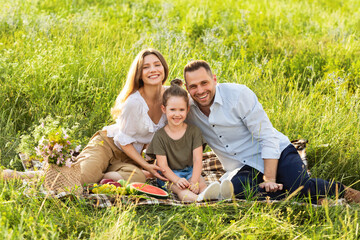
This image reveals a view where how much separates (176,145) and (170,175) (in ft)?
0.92

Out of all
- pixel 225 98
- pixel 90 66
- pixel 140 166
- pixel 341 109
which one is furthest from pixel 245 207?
pixel 90 66

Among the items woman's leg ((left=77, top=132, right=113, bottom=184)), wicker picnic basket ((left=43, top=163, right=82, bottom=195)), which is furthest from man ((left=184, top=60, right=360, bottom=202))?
wicker picnic basket ((left=43, top=163, right=82, bottom=195))

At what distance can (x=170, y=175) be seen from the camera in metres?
4.12

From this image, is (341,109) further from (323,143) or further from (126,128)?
(126,128)

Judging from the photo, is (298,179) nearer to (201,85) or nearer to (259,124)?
(259,124)

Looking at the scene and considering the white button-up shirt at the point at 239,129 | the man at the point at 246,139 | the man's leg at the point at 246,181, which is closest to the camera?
the man's leg at the point at 246,181

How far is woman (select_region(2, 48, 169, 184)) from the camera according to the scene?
4.21 meters

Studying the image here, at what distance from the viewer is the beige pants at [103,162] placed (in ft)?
13.6

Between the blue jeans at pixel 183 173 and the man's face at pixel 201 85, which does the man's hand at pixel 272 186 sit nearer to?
the blue jeans at pixel 183 173

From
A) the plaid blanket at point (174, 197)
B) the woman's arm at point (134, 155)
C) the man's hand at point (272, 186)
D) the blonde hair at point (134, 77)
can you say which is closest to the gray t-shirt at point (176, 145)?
the woman's arm at point (134, 155)

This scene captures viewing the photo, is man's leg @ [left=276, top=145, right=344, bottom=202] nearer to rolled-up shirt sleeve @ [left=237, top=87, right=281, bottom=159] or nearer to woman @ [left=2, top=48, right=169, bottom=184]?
rolled-up shirt sleeve @ [left=237, top=87, right=281, bottom=159]

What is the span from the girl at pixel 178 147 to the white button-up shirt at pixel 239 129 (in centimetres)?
15

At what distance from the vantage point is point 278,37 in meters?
7.76

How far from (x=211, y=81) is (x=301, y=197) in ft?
4.08
